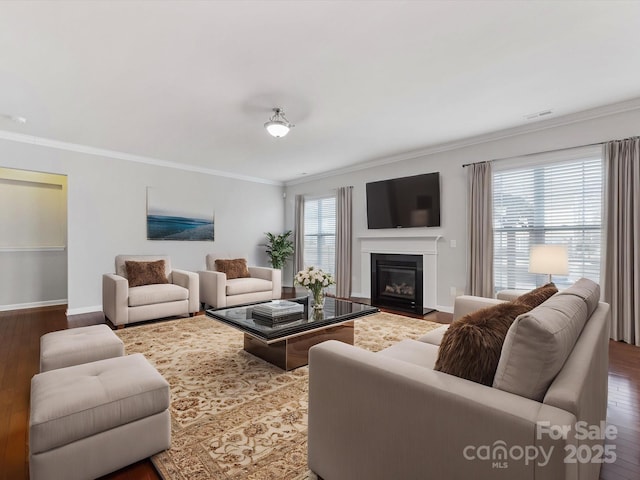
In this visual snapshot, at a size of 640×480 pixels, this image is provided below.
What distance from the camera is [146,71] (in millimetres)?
2662

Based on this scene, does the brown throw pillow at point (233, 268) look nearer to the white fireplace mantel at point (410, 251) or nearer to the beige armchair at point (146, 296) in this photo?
the beige armchair at point (146, 296)

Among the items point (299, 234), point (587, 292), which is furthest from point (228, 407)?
point (299, 234)

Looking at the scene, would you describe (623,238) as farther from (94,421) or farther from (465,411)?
(94,421)

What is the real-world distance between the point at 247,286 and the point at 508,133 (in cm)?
426

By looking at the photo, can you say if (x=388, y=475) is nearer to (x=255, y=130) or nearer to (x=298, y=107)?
(x=298, y=107)

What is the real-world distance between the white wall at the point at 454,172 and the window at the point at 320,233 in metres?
0.46

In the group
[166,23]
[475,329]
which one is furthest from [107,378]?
[166,23]

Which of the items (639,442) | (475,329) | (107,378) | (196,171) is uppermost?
(196,171)

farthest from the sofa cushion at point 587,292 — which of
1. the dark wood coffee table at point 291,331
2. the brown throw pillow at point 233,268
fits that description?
the brown throw pillow at point 233,268

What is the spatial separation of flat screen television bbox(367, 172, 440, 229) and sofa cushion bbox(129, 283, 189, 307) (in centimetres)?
329

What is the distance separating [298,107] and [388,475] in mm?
3229

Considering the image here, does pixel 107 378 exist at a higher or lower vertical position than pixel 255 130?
lower

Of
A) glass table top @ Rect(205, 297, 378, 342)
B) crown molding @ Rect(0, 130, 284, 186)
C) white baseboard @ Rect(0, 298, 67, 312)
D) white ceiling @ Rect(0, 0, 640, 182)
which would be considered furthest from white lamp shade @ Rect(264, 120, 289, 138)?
white baseboard @ Rect(0, 298, 67, 312)

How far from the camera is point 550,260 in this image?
3035 millimetres
